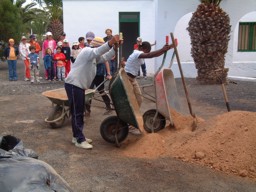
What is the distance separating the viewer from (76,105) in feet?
17.6

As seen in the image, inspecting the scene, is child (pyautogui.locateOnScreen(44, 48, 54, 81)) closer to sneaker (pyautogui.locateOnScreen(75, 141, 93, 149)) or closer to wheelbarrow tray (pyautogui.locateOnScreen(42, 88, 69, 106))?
wheelbarrow tray (pyautogui.locateOnScreen(42, 88, 69, 106))

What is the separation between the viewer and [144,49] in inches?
240

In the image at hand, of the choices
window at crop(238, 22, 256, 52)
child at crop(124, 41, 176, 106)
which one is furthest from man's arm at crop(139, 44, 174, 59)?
window at crop(238, 22, 256, 52)

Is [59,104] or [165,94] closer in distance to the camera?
[165,94]

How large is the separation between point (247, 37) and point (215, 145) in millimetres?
10796

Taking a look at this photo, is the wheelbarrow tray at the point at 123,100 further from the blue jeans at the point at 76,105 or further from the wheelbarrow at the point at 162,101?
the wheelbarrow at the point at 162,101

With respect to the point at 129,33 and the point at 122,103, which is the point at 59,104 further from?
the point at 129,33

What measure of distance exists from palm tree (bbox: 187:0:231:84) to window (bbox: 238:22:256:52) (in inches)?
107

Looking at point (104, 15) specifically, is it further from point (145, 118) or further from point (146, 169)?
point (146, 169)

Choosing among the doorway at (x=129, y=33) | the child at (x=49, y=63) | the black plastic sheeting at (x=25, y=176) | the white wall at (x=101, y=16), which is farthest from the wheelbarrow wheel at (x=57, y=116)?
the doorway at (x=129, y=33)

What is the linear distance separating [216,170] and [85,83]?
7.33ft

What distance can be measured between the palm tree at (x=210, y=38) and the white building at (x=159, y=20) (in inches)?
55.4

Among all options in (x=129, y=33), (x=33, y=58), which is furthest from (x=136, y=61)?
(x=129, y=33)

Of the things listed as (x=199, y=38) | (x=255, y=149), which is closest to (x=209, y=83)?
(x=199, y=38)
